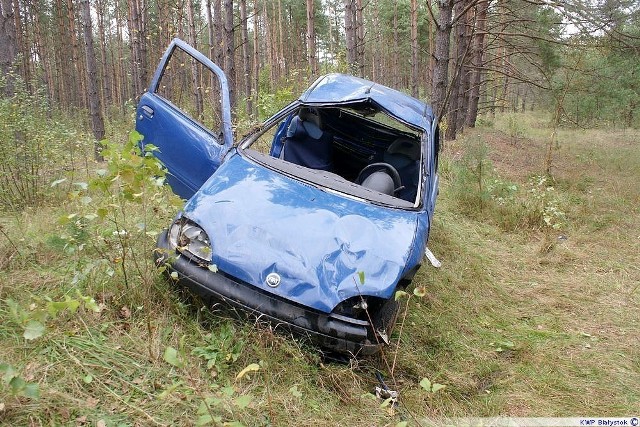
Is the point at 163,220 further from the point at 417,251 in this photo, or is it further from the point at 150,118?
the point at 417,251

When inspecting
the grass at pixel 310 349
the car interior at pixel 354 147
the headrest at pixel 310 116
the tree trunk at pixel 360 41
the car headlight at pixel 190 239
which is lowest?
the grass at pixel 310 349

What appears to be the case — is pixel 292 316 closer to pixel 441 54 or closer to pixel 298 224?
pixel 298 224

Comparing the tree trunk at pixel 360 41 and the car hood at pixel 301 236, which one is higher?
the tree trunk at pixel 360 41

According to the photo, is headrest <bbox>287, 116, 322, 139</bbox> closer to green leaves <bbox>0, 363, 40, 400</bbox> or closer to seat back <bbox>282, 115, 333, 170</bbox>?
seat back <bbox>282, 115, 333, 170</bbox>

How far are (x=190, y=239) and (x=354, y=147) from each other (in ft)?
10.1

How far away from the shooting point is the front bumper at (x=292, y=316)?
259cm

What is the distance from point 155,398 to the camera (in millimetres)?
2180

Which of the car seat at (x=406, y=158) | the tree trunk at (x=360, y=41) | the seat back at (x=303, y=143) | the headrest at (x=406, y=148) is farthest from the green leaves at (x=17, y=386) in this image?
the tree trunk at (x=360, y=41)

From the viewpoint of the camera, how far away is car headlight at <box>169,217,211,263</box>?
9.18 ft

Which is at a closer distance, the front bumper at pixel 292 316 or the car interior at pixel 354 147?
the front bumper at pixel 292 316

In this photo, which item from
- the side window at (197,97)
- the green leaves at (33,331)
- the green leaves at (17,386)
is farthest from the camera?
the side window at (197,97)

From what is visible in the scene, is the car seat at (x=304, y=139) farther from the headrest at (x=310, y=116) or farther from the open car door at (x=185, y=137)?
the open car door at (x=185, y=137)

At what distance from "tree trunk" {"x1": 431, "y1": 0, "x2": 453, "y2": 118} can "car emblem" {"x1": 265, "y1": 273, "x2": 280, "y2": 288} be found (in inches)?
188

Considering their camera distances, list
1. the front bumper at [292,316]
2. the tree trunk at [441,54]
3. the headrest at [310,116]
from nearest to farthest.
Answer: the front bumper at [292,316], the headrest at [310,116], the tree trunk at [441,54]
